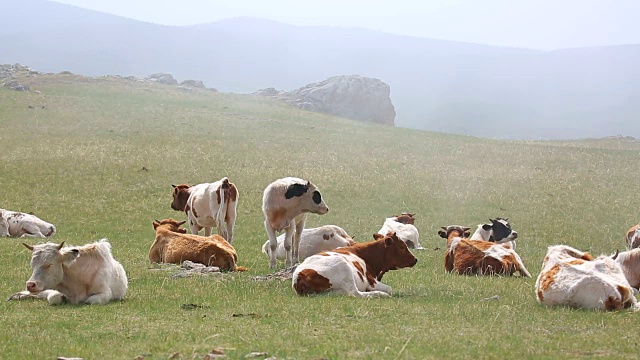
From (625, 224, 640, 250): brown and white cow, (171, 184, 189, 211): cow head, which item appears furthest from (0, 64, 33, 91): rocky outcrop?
(625, 224, 640, 250): brown and white cow

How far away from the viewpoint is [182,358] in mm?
8094

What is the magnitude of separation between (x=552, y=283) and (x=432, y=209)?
21746 millimetres

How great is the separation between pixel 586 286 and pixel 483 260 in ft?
17.7

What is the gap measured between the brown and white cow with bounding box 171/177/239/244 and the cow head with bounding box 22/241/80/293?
320 inches

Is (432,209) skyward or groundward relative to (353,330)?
groundward

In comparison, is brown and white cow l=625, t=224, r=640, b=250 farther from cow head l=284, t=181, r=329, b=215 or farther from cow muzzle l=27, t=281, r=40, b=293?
cow muzzle l=27, t=281, r=40, b=293

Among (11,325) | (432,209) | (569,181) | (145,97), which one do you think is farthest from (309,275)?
(145,97)

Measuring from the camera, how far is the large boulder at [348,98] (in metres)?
89.4

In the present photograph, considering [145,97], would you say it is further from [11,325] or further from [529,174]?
[11,325]

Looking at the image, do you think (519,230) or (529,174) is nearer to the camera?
(519,230)

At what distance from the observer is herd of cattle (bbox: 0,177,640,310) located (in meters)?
11.9

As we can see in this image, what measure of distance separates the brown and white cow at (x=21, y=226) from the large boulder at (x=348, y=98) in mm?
62767

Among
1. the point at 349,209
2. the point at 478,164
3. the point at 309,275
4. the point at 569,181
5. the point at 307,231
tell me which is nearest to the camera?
the point at 309,275

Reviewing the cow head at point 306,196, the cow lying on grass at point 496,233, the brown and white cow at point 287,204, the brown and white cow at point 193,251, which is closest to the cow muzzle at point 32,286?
the brown and white cow at point 193,251
